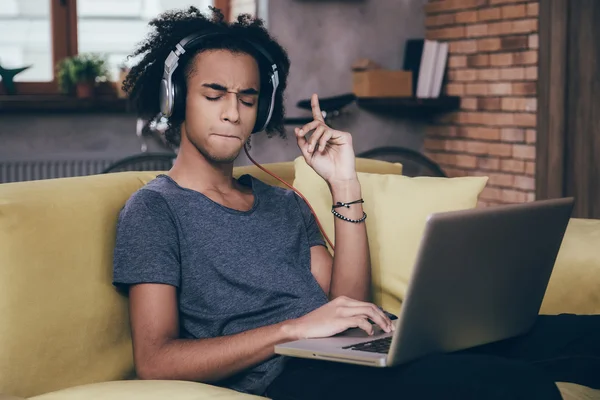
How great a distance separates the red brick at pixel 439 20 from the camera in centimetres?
443

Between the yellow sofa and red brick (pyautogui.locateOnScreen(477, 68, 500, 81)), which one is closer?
the yellow sofa

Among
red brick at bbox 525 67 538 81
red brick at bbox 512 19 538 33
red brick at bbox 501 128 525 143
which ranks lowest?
red brick at bbox 501 128 525 143

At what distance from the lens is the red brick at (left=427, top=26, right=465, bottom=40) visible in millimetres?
4352

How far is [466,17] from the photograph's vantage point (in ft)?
14.1

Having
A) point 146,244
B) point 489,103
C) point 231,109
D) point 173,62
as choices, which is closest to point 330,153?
point 231,109

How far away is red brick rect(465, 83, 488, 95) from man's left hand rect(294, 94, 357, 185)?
8.45 ft

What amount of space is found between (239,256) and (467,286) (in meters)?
0.48

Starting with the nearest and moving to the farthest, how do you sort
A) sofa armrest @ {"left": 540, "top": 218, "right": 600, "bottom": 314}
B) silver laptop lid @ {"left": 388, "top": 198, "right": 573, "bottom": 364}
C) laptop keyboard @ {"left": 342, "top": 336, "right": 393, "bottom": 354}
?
silver laptop lid @ {"left": 388, "top": 198, "right": 573, "bottom": 364} → laptop keyboard @ {"left": 342, "top": 336, "right": 393, "bottom": 354} → sofa armrest @ {"left": 540, "top": 218, "right": 600, "bottom": 314}

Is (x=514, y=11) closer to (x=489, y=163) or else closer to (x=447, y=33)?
(x=447, y=33)

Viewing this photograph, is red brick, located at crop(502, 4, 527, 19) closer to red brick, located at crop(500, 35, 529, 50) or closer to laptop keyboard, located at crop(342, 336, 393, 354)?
red brick, located at crop(500, 35, 529, 50)

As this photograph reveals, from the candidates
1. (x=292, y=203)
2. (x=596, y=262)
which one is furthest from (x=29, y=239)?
(x=596, y=262)

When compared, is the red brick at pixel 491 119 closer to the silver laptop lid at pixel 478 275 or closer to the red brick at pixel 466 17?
the red brick at pixel 466 17

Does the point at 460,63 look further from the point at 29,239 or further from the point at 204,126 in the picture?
the point at 29,239

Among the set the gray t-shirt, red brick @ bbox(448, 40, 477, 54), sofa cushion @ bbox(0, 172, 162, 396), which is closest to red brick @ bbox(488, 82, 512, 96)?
red brick @ bbox(448, 40, 477, 54)
